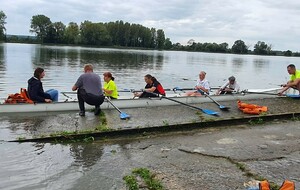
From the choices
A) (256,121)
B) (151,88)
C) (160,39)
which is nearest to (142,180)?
(256,121)

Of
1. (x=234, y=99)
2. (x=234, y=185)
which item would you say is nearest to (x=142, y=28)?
(x=234, y=99)

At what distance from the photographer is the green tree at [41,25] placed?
111 m

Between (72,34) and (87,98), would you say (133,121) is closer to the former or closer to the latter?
(87,98)

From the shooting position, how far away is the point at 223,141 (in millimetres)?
7625

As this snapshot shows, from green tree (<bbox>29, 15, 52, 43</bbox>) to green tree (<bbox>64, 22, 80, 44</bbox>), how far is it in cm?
669

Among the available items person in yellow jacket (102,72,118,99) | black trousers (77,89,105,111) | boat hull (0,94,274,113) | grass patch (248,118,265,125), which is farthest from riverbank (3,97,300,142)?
person in yellow jacket (102,72,118,99)

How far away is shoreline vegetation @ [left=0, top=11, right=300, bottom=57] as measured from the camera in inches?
4355

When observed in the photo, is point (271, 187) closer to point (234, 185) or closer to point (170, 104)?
point (234, 185)

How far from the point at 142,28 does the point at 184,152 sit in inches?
4600

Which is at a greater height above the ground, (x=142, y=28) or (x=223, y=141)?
(x=142, y=28)

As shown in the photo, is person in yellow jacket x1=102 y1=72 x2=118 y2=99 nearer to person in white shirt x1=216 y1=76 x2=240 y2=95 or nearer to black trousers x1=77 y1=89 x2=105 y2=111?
black trousers x1=77 y1=89 x2=105 y2=111

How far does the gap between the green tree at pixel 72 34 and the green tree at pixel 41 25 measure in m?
6.69

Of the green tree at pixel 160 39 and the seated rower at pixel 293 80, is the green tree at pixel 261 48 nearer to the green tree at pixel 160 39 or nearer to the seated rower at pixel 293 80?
the green tree at pixel 160 39

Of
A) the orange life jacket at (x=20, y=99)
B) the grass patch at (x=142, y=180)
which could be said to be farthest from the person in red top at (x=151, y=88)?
the grass patch at (x=142, y=180)
